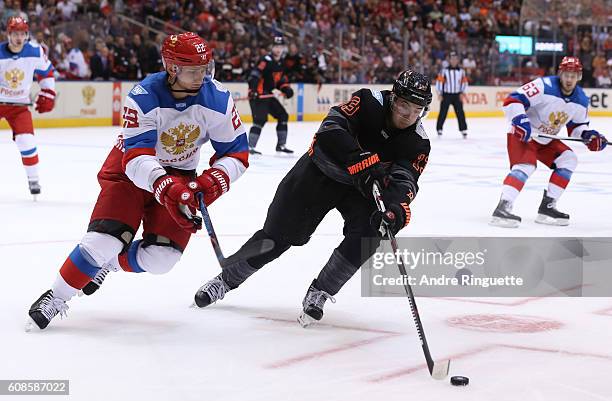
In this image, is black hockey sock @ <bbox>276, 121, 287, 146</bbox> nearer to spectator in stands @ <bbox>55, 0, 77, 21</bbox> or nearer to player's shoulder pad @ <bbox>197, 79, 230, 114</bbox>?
spectator in stands @ <bbox>55, 0, 77, 21</bbox>

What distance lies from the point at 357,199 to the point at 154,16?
1393 cm

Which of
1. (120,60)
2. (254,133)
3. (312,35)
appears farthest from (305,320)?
(312,35)

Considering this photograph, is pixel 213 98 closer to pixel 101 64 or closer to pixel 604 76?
pixel 101 64

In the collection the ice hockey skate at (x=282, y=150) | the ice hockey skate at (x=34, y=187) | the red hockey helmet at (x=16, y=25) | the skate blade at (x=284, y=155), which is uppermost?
the red hockey helmet at (x=16, y=25)

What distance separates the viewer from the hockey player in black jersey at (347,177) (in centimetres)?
362

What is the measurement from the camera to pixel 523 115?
6449mm

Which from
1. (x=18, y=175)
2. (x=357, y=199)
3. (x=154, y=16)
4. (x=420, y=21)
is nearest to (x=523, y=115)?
(x=357, y=199)

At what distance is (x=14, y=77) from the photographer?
24.5 feet

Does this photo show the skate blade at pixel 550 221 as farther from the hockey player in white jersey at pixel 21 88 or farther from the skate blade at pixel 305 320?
the hockey player in white jersey at pixel 21 88

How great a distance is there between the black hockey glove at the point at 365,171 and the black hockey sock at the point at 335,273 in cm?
36

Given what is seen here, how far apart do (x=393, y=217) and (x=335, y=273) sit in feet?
1.66

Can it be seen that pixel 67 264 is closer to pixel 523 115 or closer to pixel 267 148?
pixel 523 115

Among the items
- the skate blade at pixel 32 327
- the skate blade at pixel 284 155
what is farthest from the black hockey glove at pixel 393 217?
the skate blade at pixel 284 155

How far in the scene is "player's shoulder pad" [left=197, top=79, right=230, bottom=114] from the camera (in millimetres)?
3637
